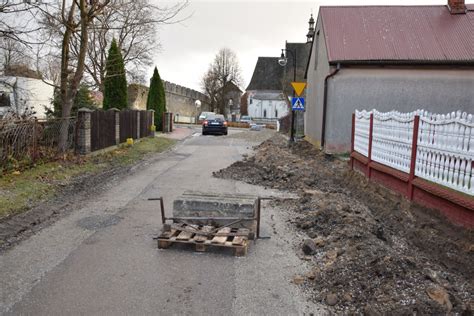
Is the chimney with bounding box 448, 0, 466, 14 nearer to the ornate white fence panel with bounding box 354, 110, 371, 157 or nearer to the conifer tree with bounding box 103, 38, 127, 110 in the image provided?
→ the ornate white fence panel with bounding box 354, 110, 371, 157

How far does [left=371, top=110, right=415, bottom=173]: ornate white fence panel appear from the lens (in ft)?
26.1

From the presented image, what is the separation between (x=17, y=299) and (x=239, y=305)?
220cm

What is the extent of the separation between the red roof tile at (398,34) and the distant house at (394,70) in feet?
0.12

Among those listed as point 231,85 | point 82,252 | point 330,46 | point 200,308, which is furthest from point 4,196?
point 231,85

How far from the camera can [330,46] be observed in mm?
17266

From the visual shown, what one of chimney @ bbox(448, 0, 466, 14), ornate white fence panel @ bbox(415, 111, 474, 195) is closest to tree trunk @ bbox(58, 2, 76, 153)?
ornate white fence panel @ bbox(415, 111, 474, 195)

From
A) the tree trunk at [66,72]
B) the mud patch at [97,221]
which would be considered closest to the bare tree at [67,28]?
the tree trunk at [66,72]

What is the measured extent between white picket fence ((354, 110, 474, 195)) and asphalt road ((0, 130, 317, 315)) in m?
2.62

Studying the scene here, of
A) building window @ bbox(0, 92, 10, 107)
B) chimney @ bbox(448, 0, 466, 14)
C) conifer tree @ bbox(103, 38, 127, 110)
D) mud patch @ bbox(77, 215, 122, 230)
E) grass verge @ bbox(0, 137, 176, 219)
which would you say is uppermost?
chimney @ bbox(448, 0, 466, 14)

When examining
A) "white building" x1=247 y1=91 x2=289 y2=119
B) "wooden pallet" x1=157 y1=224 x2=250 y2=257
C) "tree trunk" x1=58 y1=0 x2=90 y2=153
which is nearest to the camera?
"wooden pallet" x1=157 y1=224 x2=250 y2=257

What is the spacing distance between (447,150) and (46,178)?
28.8 ft

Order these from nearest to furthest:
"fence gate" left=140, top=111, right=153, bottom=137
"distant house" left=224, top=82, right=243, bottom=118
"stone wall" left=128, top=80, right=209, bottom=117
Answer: "fence gate" left=140, top=111, right=153, bottom=137, "stone wall" left=128, top=80, right=209, bottom=117, "distant house" left=224, top=82, right=243, bottom=118

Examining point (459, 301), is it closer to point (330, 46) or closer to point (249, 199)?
point (249, 199)

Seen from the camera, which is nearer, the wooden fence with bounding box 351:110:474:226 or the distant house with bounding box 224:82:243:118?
the wooden fence with bounding box 351:110:474:226
